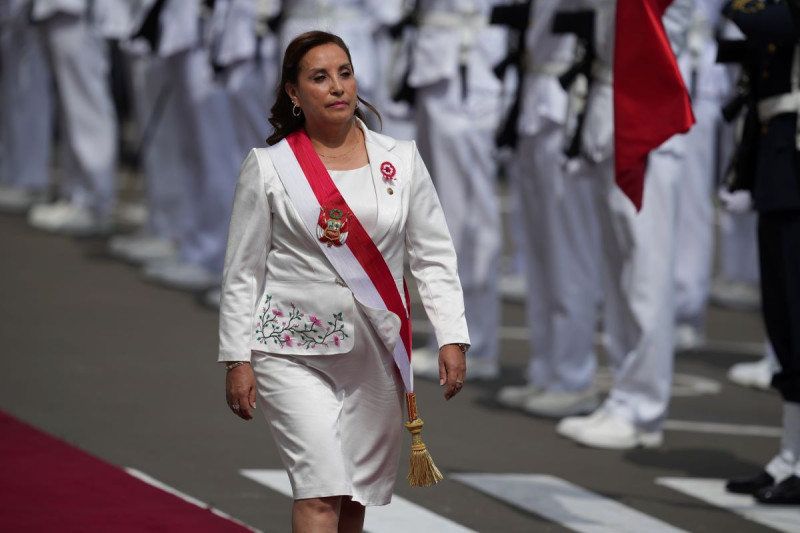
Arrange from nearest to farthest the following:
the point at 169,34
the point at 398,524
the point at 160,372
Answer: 1. the point at 398,524
2. the point at 160,372
3. the point at 169,34

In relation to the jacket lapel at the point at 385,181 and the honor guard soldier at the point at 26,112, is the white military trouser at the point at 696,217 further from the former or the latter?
the honor guard soldier at the point at 26,112

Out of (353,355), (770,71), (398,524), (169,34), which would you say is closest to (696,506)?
(398,524)

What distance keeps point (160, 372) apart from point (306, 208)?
4310mm

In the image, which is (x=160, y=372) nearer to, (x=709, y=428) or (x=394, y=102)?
(x=394, y=102)

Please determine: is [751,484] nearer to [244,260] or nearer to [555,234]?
[555,234]

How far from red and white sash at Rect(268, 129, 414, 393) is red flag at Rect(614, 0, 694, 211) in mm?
2407

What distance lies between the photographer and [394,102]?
9688 millimetres

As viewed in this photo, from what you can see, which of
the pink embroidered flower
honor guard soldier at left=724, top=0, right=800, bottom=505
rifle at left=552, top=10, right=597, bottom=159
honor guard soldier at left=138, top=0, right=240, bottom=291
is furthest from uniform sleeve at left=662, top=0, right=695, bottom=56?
honor guard soldier at left=138, top=0, right=240, bottom=291

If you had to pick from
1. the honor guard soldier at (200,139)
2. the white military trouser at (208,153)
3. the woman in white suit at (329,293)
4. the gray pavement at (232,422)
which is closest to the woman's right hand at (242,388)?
the woman in white suit at (329,293)

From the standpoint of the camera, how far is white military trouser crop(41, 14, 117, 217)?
540 inches

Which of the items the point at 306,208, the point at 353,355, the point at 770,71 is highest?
the point at 770,71

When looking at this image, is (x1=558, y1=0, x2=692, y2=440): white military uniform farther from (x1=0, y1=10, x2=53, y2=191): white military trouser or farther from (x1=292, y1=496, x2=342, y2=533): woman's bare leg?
(x1=0, y1=10, x2=53, y2=191): white military trouser

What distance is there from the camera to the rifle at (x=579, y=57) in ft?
25.7

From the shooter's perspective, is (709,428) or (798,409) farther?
(709,428)
